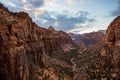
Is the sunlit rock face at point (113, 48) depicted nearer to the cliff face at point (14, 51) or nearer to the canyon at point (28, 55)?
the canyon at point (28, 55)

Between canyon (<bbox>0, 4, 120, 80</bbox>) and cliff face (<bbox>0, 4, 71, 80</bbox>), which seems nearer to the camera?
cliff face (<bbox>0, 4, 71, 80</bbox>)

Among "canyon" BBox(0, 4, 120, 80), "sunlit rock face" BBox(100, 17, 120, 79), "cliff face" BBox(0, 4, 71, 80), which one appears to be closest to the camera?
"cliff face" BBox(0, 4, 71, 80)

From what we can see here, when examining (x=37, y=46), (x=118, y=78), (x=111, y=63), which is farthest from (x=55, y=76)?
(x=118, y=78)

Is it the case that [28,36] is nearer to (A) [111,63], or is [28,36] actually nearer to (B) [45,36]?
(A) [111,63]

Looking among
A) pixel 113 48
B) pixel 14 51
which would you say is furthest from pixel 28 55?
pixel 113 48

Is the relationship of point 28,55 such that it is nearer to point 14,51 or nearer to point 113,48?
point 14,51

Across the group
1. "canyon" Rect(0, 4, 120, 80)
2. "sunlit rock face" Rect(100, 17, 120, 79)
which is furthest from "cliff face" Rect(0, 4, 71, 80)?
"sunlit rock face" Rect(100, 17, 120, 79)

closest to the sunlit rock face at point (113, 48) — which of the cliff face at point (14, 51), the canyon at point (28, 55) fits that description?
the canyon at point (28, 55)

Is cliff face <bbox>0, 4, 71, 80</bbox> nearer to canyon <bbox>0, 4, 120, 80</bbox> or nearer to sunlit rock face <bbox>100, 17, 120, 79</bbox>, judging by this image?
canyon <bbox>0, 4, 120, 80</bbox>

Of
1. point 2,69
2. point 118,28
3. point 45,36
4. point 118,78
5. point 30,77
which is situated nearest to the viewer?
point 2,69
